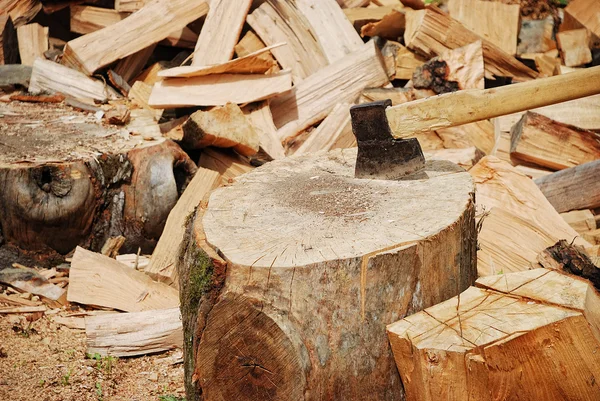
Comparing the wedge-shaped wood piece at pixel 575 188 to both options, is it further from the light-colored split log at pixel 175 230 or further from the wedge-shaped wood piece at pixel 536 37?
the light-colored split log at pixel 175 230

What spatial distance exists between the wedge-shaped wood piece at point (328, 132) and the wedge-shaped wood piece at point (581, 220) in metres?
1.68

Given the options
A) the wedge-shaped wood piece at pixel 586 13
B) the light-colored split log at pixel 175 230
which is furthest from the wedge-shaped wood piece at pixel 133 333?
the wedge-shaped wood piece at pixel 586 13

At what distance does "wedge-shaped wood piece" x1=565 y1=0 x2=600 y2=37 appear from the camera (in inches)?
241

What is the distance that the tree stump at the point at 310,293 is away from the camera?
7.84 feet

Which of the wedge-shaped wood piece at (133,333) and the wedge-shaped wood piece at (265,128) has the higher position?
the wedge-shaped wood piece at (265,128)

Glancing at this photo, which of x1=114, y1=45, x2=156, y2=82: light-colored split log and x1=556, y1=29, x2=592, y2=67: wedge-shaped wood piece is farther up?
x1=114, y1=45, x2=156, y2=82: light-colored split log

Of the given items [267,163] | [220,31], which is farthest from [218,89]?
[267,163]

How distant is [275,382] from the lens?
7.96 feet

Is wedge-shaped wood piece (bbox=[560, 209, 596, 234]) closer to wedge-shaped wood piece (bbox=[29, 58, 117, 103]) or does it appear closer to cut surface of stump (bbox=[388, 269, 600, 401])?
cut surface of stump (bbox=[388, 269, 600, 401])

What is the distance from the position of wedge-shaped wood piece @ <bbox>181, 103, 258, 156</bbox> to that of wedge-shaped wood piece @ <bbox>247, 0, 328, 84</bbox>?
46.3 inches

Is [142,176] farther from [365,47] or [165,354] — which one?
[365,47]

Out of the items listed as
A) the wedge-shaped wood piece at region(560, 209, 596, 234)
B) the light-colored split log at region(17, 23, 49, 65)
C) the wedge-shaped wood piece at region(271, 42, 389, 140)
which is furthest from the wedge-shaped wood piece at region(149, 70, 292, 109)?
the wedge-shaped wood piece at region(560, 209, 596, 234)

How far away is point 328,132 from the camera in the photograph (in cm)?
502

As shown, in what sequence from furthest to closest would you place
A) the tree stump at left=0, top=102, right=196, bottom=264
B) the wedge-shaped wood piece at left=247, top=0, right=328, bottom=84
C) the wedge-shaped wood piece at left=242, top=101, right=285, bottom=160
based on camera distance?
the wedge-shaped wood piece at left=247, top=0, right=328, bottom=84 → the wedge-shaped wood piece at left=242, top=101, right=285, bottom=160 → the tree stump at left=0, top=102, right=196, bottom=264
